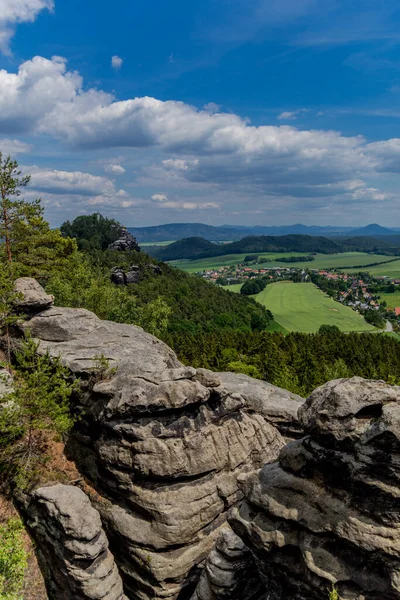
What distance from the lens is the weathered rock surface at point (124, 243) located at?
140 metres

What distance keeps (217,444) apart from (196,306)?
9998cm

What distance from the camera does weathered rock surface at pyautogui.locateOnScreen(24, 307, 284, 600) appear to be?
19484 millimetres

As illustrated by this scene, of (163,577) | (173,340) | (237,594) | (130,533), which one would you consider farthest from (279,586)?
(173,340)

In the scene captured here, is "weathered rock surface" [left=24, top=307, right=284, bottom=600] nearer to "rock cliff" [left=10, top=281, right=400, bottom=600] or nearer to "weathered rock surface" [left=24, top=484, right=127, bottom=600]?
"rock cliff" [left=10, top=281, right=400, bottom=600]

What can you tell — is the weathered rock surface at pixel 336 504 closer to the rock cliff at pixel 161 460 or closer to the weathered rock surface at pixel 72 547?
the rock cliff at pixel 161 460

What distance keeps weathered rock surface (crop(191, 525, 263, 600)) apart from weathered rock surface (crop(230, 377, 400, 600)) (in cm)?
119

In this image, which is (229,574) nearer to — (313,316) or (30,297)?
(30,297)

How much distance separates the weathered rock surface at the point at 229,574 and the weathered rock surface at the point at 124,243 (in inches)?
5081

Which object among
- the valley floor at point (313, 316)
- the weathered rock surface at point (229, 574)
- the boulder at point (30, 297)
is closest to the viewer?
the weathered rock surface at point (229, 574)

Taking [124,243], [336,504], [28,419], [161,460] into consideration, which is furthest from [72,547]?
[124,243]

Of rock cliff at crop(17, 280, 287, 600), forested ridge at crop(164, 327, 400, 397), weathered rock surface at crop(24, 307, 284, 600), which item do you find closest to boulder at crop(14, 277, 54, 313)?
weathered rock surface at crop(24, 307, 284, 600)

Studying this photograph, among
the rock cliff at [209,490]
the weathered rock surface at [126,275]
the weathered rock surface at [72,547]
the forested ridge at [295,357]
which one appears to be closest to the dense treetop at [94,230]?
the weathered rock surface at [126,275]

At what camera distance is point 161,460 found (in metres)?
20.0

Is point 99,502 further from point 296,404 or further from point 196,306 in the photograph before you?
point 196,306
